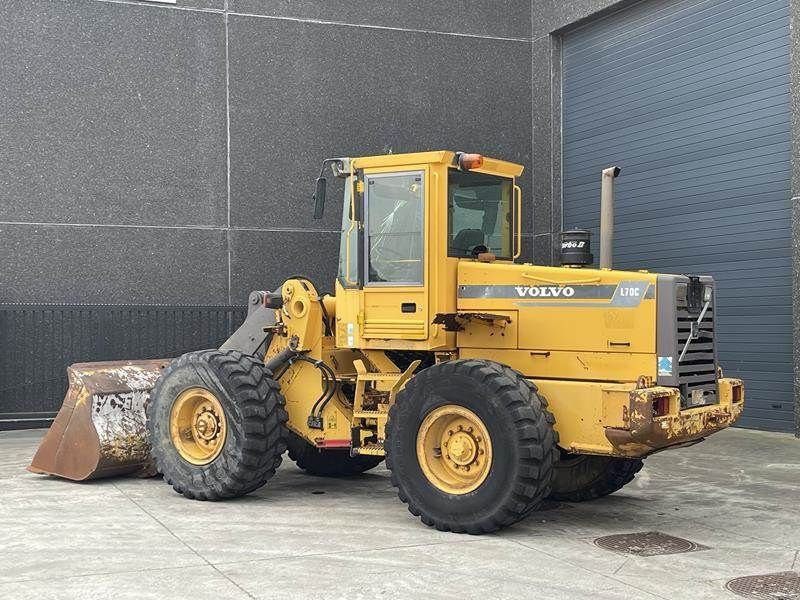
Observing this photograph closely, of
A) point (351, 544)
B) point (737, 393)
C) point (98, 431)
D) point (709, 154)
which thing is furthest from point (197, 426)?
point (709, 154)

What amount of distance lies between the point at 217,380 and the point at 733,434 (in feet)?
27.1

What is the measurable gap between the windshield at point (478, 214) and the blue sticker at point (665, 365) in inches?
74.4

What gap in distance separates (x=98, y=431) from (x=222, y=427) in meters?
1.52

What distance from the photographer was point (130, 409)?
10391 millimetres

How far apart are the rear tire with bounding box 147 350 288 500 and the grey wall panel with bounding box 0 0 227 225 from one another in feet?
23.8

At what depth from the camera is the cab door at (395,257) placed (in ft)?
29.1

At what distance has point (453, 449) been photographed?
26.9ft

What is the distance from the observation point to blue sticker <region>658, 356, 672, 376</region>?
807 centimetres

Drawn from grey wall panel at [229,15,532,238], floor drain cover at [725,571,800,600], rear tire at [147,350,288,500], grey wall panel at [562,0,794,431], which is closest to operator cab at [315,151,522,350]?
rear tire at [147,350,288,500]

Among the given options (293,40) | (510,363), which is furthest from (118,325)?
(510,363)

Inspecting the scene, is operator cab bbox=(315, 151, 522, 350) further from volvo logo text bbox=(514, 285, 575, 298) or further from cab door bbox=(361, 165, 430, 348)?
volvo logo text bbox=(514, 285, 575, 298)

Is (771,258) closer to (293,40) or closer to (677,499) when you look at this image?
(677,499)

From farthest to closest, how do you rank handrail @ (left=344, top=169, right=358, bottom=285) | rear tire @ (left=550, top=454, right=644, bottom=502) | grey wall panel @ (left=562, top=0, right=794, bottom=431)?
grey wall panel @ (left=562, top=0, right=794, bottom=431) < handrail @ (left=344, top=169, right=358, bottom=285) < rear tire @ (left=550, top=454, right=644, bottom=502)

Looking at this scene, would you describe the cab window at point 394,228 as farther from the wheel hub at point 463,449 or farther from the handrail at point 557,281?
the wheel hub at point 463,449
